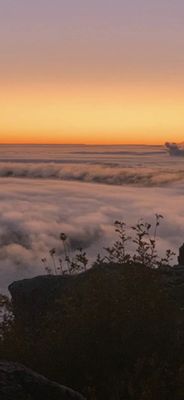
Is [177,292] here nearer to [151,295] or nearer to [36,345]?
[151,295]

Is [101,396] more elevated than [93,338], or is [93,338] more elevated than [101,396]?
[93,338]

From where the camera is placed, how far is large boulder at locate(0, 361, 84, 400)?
20.8ft

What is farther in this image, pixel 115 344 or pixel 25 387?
pixel 115 344

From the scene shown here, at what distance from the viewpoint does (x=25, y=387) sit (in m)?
6.49

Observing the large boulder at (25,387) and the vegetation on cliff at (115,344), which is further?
the vegetation on cliff at (115,344)

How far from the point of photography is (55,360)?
9.23 meters

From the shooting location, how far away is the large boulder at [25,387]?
6336 millimetres

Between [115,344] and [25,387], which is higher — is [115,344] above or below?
below

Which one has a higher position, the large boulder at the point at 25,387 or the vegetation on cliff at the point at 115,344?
the large boulder at the point at 25,387

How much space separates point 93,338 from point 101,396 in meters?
0.90

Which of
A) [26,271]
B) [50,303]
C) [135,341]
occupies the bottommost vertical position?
[26,271]

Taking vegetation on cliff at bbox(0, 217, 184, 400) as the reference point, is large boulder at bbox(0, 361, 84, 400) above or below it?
above

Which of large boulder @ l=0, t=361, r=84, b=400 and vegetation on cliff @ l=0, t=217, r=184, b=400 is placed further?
vegetation on cliff @ l=0, t=217, r=184, b=400

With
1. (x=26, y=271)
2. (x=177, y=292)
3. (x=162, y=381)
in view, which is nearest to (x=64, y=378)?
(x=162, y=381)
